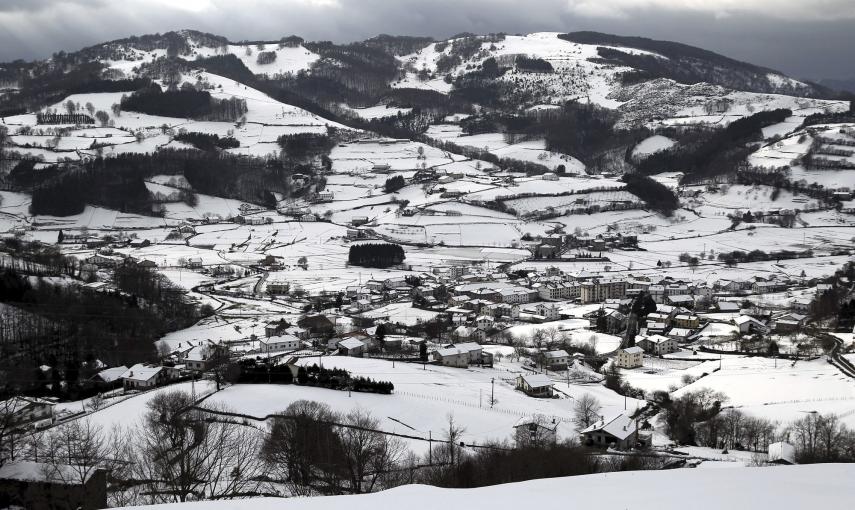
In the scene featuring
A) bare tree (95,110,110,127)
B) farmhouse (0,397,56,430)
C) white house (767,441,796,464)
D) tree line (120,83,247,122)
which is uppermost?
tree line (120,83,247,122)

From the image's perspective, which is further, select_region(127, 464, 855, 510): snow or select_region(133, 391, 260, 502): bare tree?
select_region(133, 391, 260, 502): bare tree

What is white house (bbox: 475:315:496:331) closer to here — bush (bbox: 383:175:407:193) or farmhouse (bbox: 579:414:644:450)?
farmhouse (bbox: 579:414:644:450)

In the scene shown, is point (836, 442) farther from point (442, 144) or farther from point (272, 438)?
point (442, 144)

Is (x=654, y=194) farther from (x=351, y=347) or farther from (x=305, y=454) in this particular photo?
(x=305, y=454)

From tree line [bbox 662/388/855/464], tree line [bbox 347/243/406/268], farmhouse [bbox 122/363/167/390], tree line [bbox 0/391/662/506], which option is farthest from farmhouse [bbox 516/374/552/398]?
tree line [bbox 347/243/406/268]

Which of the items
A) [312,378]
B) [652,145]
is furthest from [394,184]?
[312,378]

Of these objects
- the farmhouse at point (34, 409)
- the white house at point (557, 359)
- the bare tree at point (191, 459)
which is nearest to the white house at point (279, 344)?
the white house at point (557, 359)

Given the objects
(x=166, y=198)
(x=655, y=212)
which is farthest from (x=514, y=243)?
(x=166, y=198)
